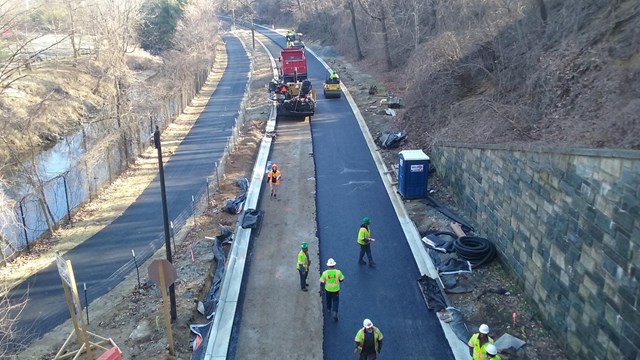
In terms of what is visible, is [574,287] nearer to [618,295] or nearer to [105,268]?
[618,295]

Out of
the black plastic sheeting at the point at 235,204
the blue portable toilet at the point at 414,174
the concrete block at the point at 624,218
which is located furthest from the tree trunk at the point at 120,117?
the concrete block at the point at 624,218

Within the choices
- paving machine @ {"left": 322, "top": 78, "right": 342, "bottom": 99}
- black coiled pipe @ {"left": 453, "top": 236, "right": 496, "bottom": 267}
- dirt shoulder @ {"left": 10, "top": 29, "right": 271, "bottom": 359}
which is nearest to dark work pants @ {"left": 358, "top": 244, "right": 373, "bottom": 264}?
black coiled pipe @ {"left": 453, "top": 236, "right": 496, "bottom": 267}

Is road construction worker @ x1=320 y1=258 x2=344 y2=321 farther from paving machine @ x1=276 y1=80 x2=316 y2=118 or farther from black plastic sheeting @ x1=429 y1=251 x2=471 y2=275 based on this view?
paving machine @ x1=276 y1=80 x2=316 y2=118

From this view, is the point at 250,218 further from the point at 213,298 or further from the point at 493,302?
the point at 493,302

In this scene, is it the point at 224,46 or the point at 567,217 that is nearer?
the point at 567,217

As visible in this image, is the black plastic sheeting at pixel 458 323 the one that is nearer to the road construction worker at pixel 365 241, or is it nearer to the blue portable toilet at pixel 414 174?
the road construction worker at pixel 365 241

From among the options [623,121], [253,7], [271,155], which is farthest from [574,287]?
[253,7]

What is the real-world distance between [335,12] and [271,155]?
4423cm

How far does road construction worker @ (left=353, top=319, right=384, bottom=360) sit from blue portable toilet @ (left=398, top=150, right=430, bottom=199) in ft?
30.6

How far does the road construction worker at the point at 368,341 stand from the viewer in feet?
33.8

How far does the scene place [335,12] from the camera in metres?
64.9

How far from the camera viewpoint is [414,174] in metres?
19.0

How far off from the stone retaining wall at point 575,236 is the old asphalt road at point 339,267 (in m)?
2.59

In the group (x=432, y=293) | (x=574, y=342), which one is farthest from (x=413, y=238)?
(x=574, y=342)
